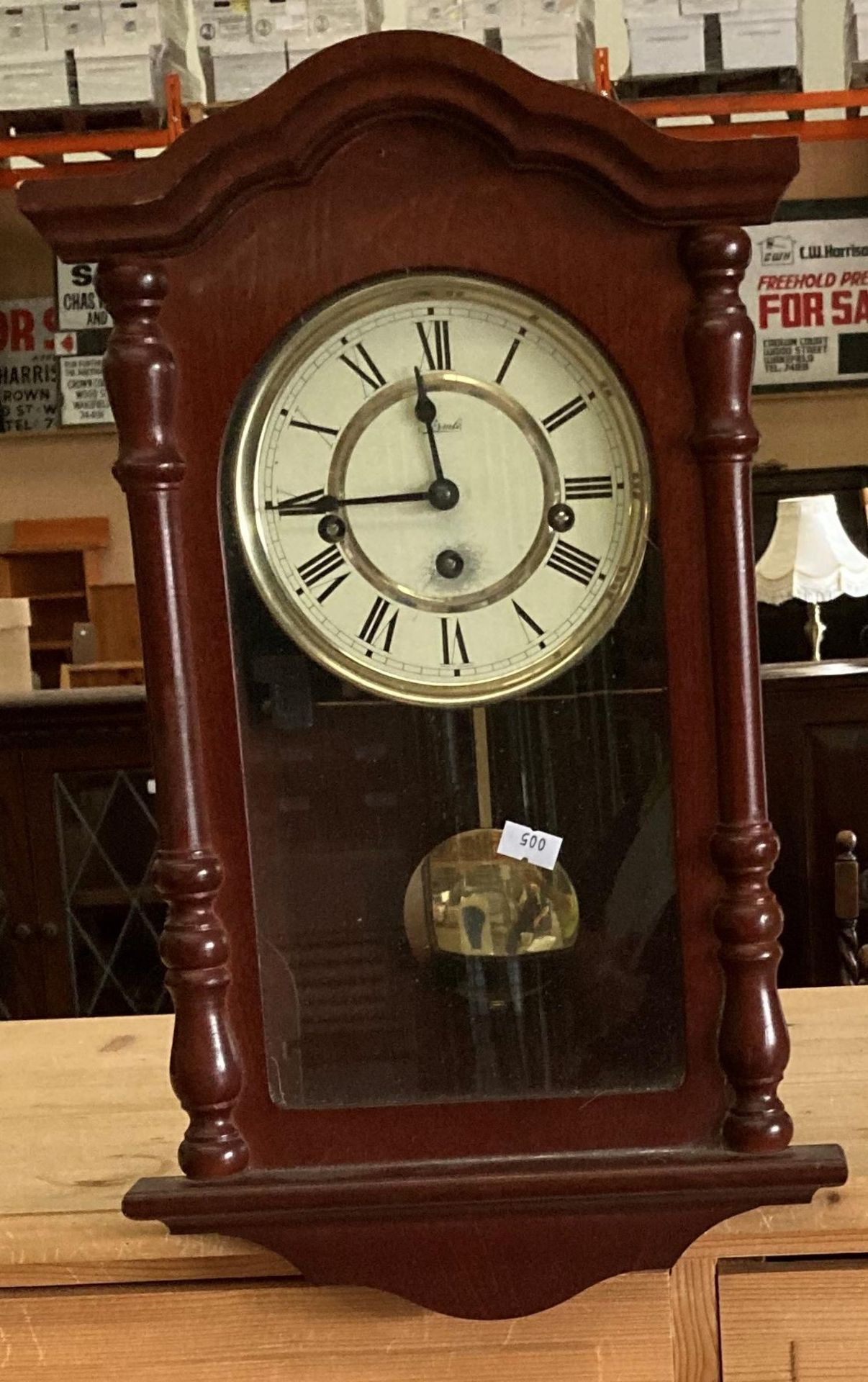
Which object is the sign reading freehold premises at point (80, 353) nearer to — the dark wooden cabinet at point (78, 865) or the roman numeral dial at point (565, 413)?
the dark wooden cabinet at point (78, 865)

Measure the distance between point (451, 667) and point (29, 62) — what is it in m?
2.20

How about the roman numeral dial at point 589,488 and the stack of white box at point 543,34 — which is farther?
the stack of white box at point 543,34

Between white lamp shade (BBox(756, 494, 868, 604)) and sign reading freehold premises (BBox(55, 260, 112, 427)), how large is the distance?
2591 millimetres

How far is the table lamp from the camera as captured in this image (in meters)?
2.43

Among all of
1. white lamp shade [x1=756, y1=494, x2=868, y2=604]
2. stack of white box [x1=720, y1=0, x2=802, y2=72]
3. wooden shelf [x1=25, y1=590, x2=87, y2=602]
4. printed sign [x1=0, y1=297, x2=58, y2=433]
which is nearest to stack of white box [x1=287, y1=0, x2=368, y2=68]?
stack of white box [x1=720, y1=0, x2=802, y2=72]

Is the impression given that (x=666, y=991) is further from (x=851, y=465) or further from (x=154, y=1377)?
(x=851, y=465)

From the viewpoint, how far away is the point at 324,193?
0.59 m

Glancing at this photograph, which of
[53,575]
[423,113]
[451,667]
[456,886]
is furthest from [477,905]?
[53,575]

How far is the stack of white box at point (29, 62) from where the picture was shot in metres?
2.36

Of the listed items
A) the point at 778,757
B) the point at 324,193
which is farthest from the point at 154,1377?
the point at 778,757

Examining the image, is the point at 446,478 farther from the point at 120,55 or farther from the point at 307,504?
the point at 120,55

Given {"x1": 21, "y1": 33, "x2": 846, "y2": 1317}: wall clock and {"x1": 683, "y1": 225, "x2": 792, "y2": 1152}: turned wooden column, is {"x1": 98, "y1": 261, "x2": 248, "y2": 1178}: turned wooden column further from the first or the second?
{"x1": 683, "y1": 225, "x2": 792, "y2": 1152}: turned wooden column

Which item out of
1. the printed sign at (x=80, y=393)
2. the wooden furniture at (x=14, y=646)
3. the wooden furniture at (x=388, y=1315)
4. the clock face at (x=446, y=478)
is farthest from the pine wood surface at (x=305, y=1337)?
the printed sign at (x=80, y=393)

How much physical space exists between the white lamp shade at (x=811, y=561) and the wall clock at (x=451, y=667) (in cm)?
188
